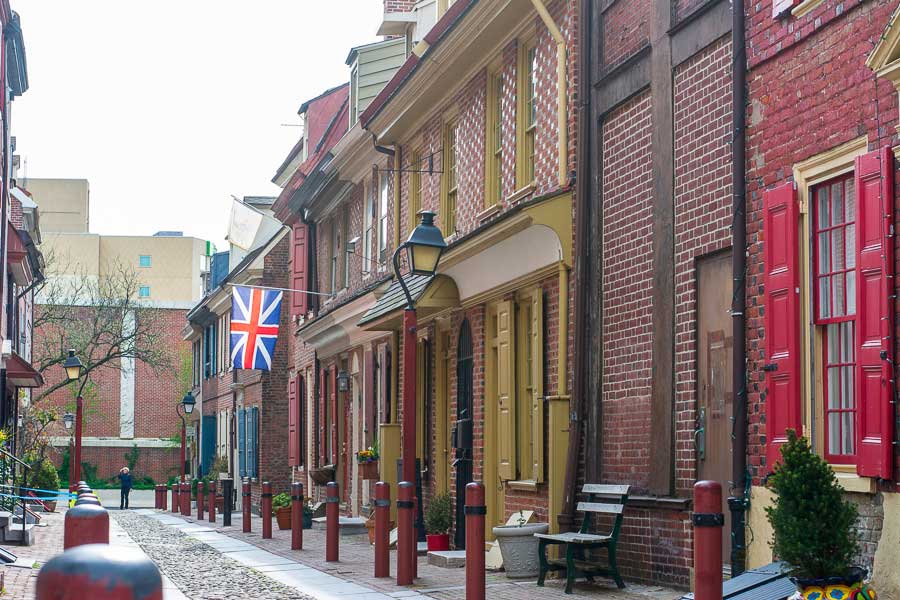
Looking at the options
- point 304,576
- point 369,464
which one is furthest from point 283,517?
point 304,576

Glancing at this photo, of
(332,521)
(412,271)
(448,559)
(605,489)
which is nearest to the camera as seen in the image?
(605,489)

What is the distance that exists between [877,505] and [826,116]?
8.48 feet

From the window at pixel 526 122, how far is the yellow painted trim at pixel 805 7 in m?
6.11

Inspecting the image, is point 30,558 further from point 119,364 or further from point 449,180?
point 119,364

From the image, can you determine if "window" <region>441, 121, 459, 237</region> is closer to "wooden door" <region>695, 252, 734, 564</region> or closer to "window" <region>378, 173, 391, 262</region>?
"window" <region>378, 173, 391, 262</region>

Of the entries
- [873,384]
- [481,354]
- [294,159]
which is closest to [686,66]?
[873,384]

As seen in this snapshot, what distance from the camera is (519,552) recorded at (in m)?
13.0

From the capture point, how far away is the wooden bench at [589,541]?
37.7ft

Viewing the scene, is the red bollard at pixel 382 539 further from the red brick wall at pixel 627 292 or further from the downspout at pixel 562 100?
the downspout at pixel 562 100

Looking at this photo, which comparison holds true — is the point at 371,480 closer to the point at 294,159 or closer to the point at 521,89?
the point at 521,89

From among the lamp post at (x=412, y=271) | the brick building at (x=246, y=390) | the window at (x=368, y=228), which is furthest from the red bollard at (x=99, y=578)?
the brick building at (x=246, y=390)

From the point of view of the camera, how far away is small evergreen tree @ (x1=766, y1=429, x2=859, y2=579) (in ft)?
22.9

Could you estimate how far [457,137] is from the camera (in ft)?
60.3

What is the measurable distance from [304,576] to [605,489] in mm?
3560
